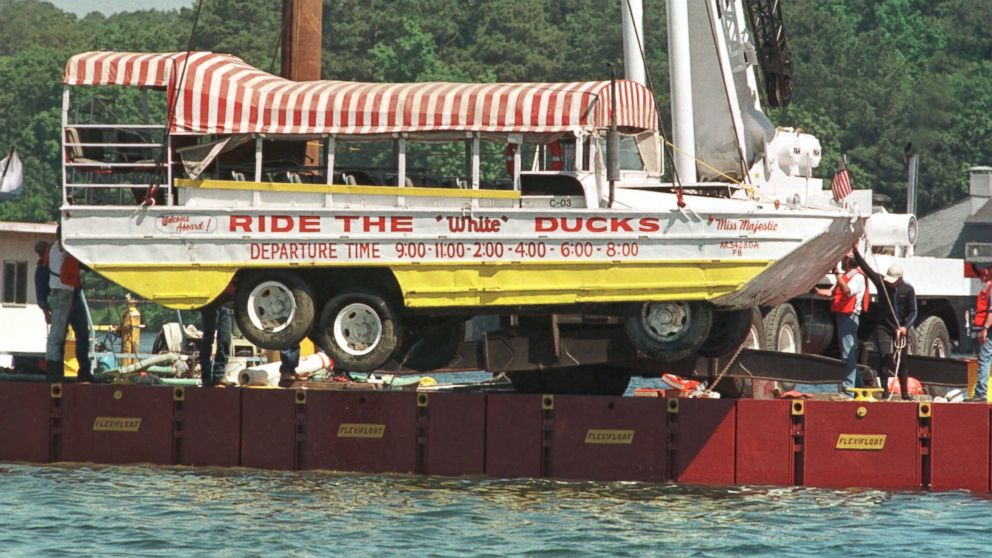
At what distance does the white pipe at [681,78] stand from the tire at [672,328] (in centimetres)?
864

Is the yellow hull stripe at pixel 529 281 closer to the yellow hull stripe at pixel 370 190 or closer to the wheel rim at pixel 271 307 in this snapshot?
the wheel rim at pixel 271 307

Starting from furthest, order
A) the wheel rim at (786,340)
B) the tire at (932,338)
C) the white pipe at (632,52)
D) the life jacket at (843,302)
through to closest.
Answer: the white pipe at (632,52), the tire at (932,338), the wheel rim at (786,340), the life jacket at (843,302)

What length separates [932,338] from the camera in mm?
28891

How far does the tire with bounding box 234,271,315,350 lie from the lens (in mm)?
22453

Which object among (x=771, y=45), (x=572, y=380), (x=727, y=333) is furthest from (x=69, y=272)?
(x=771, y=45)

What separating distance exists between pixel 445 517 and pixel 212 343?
230 inches

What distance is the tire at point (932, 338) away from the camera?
93.7 feet

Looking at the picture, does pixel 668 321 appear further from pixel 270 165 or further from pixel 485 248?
pixel 270 165

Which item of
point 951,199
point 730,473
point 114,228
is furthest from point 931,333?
point 951,199

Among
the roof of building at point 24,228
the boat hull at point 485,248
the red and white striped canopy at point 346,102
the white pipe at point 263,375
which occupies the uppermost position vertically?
the red and white striped canopy at point 346,102

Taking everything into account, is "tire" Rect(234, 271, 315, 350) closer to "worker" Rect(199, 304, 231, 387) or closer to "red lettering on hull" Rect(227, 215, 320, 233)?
"red lettering on hull" Rect(227, 215, 320, 233)

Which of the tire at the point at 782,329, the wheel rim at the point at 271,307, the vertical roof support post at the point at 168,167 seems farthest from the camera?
the tire at the point at 782,329

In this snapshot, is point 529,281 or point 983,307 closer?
point 529,281

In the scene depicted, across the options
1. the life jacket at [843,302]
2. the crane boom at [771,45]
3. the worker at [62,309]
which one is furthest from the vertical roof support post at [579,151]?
the crane boom at [771,45]
